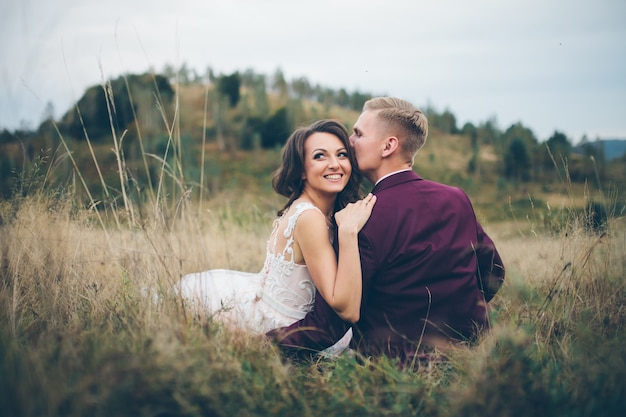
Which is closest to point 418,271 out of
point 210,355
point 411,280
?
point 411,280

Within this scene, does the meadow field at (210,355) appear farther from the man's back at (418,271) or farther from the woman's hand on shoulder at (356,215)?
the woman's hand on shoulder at (356,215)

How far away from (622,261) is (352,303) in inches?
93.4

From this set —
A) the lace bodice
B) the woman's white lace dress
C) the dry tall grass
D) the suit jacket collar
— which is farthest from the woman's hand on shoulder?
the dry tall grass

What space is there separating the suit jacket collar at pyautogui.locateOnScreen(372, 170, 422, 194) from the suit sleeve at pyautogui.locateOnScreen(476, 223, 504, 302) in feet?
Answer: 2.06

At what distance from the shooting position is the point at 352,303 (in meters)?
2.70

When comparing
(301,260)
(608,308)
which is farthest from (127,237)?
(608,308)

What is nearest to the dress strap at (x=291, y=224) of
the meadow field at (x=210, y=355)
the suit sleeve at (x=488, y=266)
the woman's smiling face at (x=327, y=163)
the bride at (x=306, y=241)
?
the bride at (x=306, y=241)

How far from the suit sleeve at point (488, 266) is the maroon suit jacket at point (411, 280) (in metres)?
0.21

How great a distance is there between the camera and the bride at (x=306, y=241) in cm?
279

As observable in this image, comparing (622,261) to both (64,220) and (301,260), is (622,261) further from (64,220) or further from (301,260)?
(64,220)

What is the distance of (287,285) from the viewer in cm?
323

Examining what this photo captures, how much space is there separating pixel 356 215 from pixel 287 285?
0.81 m

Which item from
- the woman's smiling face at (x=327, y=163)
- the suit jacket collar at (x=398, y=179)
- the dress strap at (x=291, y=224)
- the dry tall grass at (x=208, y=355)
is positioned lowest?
the dry tall grass at (x=208, y=355)

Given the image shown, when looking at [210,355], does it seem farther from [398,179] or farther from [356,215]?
[398,179]
